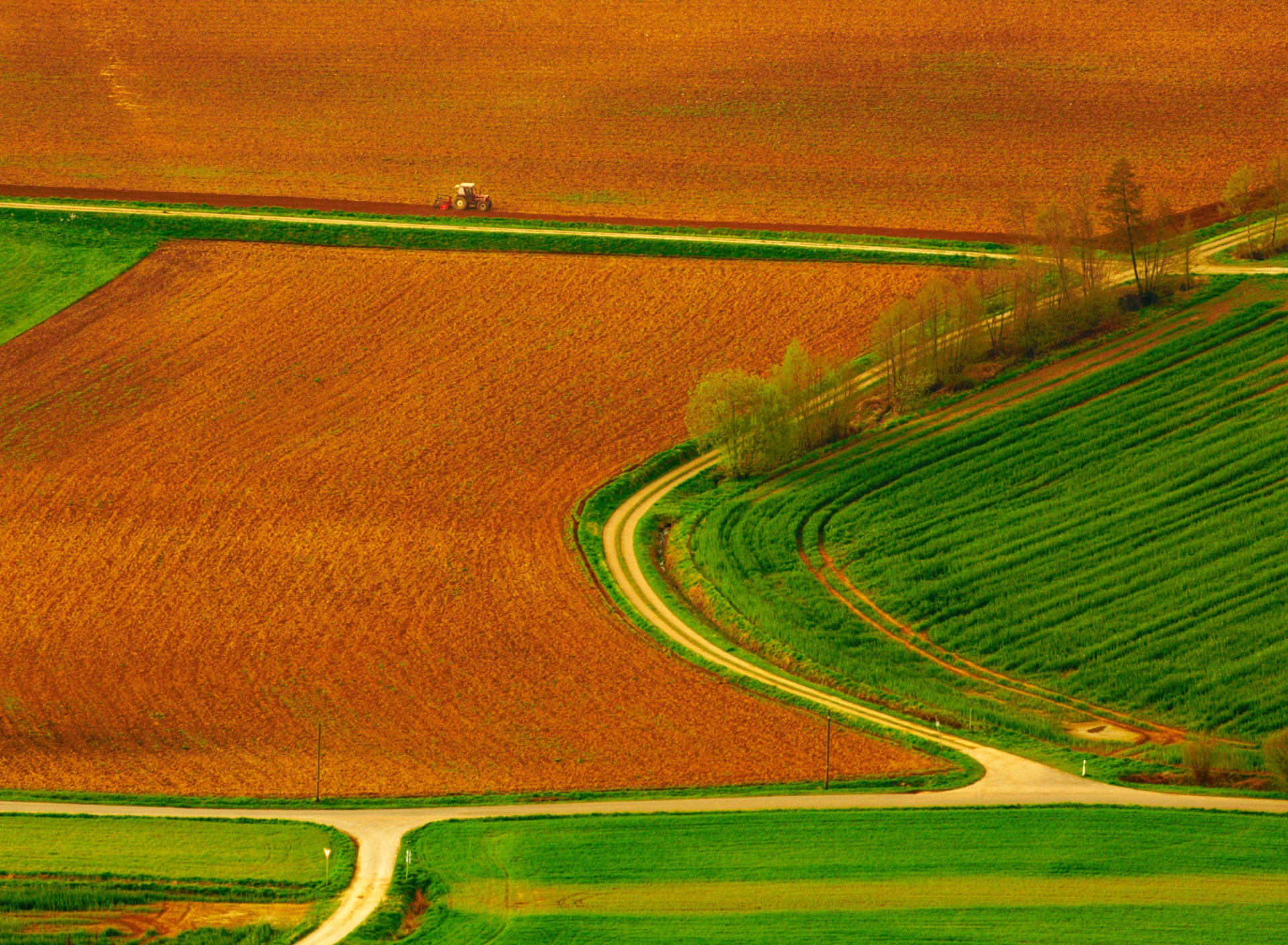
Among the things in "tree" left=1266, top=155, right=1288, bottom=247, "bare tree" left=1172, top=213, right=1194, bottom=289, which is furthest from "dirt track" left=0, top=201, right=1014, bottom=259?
"tree" left=1266, top=155, right=1288, bottom=247

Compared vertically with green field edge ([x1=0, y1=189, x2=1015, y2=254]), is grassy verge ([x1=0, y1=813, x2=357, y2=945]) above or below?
below

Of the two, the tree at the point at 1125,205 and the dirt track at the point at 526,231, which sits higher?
the dirt track at the point at 526,231

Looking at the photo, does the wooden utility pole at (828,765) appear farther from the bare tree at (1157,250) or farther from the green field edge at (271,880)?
the bare tree at (1157,250)

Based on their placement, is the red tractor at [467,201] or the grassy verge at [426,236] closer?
the grassy verge at [426,236]

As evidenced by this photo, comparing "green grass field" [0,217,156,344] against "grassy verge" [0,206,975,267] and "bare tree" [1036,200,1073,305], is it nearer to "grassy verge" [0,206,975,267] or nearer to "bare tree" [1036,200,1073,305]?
"grassy verge" [0,206,975,267]

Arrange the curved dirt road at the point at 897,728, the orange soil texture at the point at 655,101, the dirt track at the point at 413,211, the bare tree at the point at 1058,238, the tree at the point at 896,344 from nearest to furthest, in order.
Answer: the curved dirt road at the point at 897,728, the tree at the point at 896,344, the bare tree at the point at 1058,238, the dirt track at the point at 413,211, the orange soil texture at the point at 655,101

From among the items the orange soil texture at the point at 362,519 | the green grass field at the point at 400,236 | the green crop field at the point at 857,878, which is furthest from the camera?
the green grass field at the point at 400,236

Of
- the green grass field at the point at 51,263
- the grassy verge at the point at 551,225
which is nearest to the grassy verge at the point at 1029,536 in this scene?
the grassy verge at the point at 551,225

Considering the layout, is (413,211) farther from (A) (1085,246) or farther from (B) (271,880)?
(B) (271,880)
